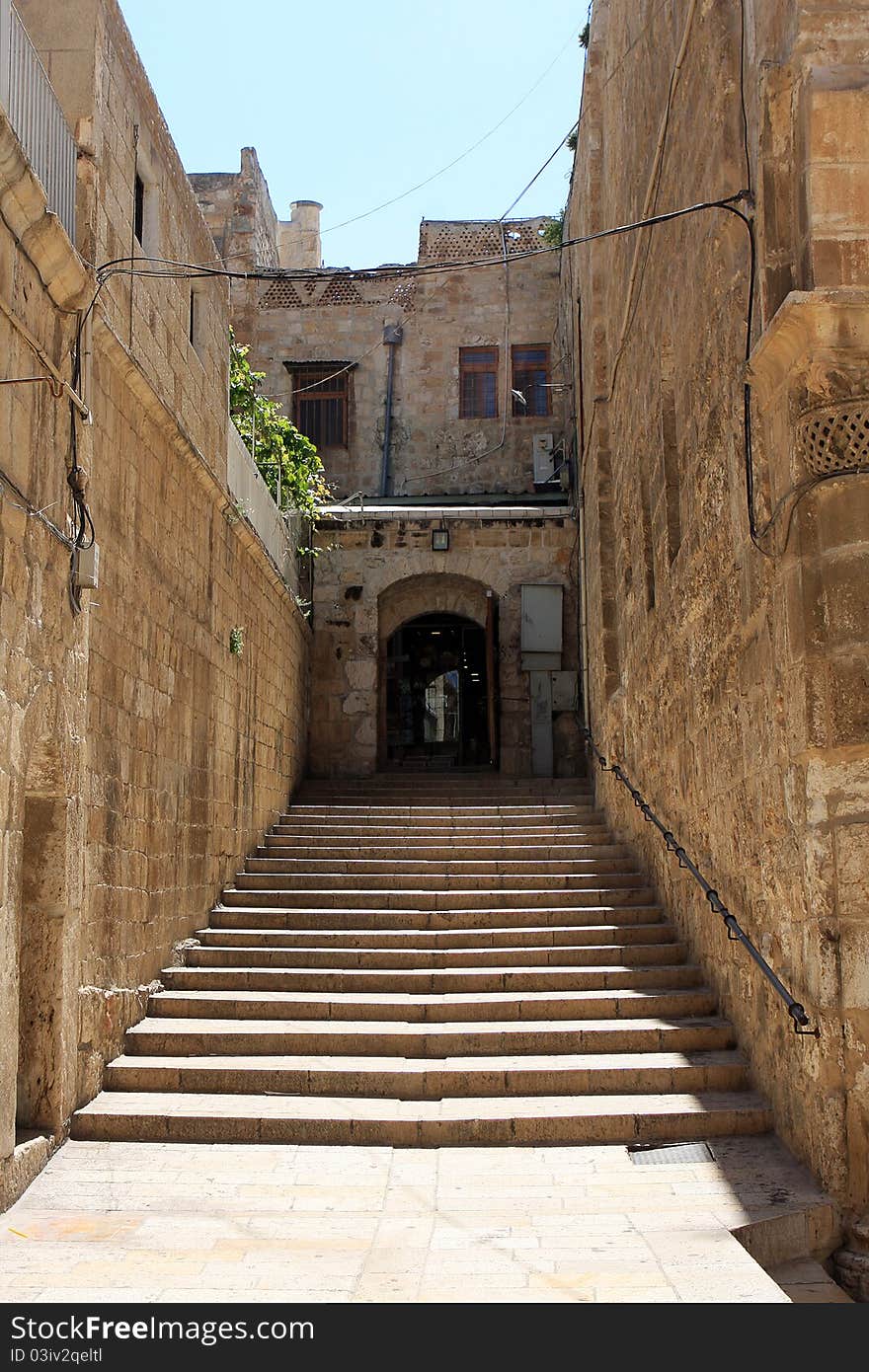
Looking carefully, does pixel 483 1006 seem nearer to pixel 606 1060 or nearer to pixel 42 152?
pixel 606 1060

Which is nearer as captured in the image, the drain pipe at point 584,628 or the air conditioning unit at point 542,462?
the drain pipe at point 584,628

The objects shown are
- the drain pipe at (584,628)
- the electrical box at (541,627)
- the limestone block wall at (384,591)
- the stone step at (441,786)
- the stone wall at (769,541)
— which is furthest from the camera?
the electrical box at (541,627)

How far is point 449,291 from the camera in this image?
2041 cm

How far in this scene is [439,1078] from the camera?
22.5ft

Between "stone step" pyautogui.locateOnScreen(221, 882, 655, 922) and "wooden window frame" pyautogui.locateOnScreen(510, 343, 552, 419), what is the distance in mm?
11621

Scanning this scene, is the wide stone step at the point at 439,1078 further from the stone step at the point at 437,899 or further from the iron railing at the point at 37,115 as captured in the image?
the iron railing at the point at 37,115

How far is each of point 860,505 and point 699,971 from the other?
3997mm

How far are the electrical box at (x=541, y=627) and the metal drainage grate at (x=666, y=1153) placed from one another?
9.84 meters

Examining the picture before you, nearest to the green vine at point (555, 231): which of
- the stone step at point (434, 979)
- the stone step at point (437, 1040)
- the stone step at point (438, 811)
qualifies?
the stone step at point (438, 811)

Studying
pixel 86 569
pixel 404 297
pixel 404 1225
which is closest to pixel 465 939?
pixel 404 1225

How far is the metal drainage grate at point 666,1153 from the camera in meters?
5.93

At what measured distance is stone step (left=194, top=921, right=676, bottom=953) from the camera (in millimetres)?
8938

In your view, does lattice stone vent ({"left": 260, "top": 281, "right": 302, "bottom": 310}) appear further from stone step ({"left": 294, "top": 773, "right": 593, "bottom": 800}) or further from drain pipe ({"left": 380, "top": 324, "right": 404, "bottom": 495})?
stone step ({"left": 294, "top": 773, "right": 593, "bottom": 800})
